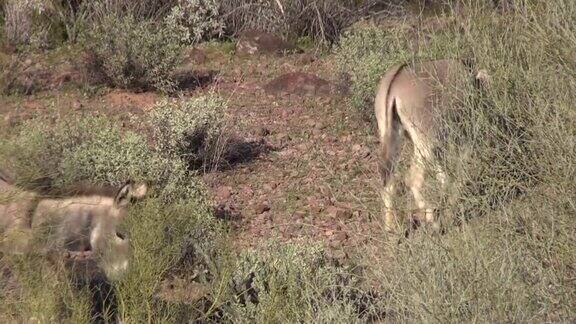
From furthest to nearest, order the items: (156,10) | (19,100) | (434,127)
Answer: (156,10), (19,100), (434,127)

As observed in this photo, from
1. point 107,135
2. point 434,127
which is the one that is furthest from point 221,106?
point 434,127

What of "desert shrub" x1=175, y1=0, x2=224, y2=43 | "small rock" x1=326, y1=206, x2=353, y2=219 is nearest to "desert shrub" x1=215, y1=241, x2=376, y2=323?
"small rock" x1=326, y1=206, x2=353, y2=219

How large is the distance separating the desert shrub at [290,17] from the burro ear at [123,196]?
9.43 meters

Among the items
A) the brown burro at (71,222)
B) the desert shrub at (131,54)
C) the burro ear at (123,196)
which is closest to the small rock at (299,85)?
the desert shrub at (131,54)

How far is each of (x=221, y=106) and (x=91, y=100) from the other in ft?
7.88

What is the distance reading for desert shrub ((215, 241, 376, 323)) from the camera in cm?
601

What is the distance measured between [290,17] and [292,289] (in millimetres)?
10689

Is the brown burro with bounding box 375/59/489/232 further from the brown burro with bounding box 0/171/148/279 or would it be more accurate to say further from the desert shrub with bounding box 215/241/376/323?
the brown burro with bounding box 0/171/148/279

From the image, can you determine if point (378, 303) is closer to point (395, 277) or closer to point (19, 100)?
point (395, 277)

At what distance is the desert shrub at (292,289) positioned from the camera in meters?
6.01

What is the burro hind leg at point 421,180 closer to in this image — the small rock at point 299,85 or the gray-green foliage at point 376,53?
the gray-green foliage at point 376,53

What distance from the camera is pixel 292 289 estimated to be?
20.6ft

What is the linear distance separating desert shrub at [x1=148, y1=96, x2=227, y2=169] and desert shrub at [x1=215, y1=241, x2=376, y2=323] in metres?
3.00

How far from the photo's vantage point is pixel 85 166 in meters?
9.02
